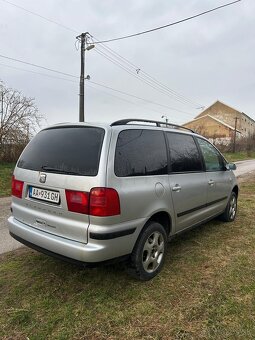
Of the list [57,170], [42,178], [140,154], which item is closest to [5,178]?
[42,178]

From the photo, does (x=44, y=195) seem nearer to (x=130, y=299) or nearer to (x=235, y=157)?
(x=130, y=299)

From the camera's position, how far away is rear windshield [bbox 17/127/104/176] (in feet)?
9.37

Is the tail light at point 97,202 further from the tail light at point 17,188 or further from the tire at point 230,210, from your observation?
the tire at point 230,210

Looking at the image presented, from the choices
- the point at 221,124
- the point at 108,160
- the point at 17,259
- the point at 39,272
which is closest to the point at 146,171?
the point at 108,160

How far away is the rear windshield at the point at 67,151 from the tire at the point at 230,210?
346 centimetres

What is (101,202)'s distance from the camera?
2689 millimetres

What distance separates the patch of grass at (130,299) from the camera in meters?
2.49

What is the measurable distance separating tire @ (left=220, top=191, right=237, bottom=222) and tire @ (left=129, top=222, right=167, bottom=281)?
7.92 feet

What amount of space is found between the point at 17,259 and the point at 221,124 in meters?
58.2

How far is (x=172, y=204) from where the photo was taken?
355 cm

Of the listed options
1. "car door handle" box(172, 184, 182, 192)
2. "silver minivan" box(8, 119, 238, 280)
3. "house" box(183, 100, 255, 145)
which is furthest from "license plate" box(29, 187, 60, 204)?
"house" box(183, 100, 255, 145)

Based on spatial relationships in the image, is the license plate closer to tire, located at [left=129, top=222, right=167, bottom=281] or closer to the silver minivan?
the silver minivan

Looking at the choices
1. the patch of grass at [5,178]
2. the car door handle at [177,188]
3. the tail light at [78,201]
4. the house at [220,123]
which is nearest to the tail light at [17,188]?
the tail light at [78,201]

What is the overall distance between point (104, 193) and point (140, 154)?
73cm
